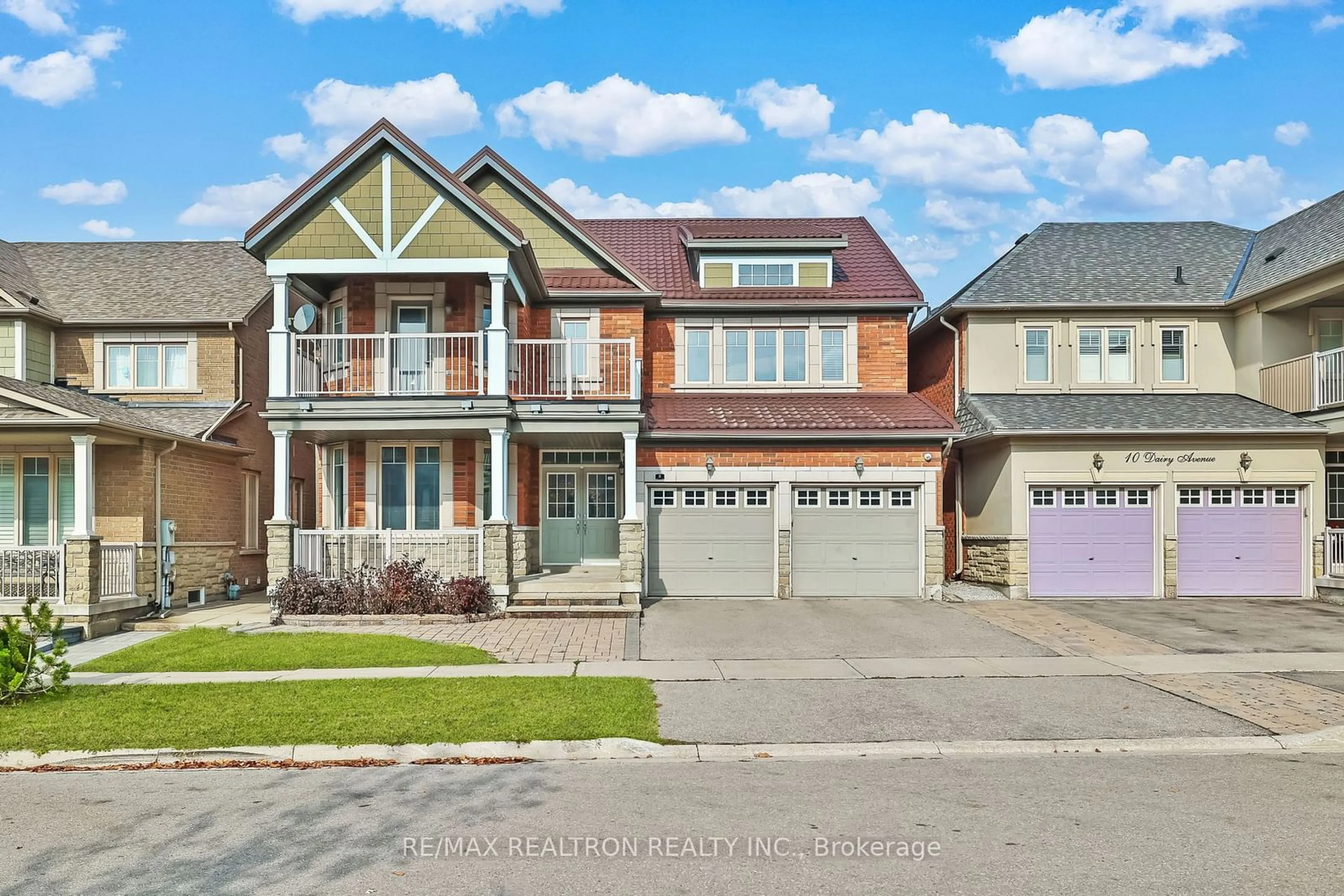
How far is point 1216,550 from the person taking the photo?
744 inches

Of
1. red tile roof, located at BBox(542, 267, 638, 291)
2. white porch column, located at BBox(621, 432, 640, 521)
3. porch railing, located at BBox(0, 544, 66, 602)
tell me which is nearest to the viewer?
porch railing, located at BBox(0, 544, 66, 602)

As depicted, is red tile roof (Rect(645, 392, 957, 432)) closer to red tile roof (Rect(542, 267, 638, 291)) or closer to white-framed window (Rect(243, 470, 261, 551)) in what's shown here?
red tile roof (Rect(542, 267, 638, 291))

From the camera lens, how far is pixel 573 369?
768 inches

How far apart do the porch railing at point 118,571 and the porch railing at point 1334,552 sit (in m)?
22.3

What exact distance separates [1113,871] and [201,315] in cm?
2039

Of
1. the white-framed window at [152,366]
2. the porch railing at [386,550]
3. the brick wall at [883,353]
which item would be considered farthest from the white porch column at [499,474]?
the white-framed window at [152,366]

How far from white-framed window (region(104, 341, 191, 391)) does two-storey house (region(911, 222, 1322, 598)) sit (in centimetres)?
1683

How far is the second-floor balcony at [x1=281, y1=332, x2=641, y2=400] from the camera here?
17.1m

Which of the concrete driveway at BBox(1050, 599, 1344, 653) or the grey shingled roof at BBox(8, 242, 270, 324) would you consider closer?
the concrete driveway at BBox(1050, 599, 1344, 653)

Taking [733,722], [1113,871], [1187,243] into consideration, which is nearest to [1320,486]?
[1187,243]

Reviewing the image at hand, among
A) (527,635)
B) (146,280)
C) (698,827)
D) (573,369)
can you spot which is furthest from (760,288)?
(698,827)

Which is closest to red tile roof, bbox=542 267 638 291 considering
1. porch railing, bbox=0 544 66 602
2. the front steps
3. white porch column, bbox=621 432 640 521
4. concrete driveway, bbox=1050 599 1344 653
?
white porch column, bbox=621 432 640 521

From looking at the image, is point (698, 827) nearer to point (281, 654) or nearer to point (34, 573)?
point (281, 654)

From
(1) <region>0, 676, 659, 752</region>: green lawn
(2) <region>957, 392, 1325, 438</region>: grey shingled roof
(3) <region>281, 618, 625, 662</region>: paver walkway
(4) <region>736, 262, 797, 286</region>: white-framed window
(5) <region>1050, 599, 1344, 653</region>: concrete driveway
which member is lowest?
(5) <region>1050, 599, 1344, 653</region>: concrete driveway
